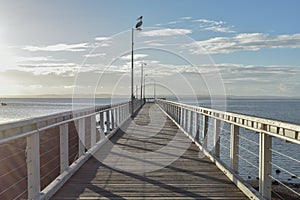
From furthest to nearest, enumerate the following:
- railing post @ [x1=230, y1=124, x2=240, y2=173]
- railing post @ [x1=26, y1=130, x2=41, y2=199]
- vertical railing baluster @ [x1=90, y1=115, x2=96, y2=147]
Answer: vertical railing baluster @ [x1=90, y1=115, x2=96, y2=147]
railing post @ [x1=230, y1=124, x2=240, y2=173]
railing post @ [x1=26, y1=130, x2=41, y2=199]

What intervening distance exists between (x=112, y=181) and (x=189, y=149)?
3.68 metres

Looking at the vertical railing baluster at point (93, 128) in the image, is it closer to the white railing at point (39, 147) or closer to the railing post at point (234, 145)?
the white railing at point (39, 147)

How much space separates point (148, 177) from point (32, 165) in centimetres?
226

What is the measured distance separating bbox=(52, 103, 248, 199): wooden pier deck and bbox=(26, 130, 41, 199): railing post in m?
0.55

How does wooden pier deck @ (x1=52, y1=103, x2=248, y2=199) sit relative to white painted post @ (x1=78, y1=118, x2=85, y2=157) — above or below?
below

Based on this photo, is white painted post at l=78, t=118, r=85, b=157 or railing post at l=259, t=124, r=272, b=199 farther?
white painted post at l=78, t=118, r=85, b=157

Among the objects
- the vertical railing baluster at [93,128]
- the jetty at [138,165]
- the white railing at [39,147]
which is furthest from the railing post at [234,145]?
the vertical railing baluster at [93,128]

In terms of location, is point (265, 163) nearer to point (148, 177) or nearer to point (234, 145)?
point (234, 145)

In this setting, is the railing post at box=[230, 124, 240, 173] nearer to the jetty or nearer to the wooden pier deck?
the jetty

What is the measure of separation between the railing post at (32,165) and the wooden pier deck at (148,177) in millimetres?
546

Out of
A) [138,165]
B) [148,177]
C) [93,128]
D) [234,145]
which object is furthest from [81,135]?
[234,145]

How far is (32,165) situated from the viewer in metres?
4.13

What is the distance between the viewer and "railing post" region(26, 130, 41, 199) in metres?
4.12

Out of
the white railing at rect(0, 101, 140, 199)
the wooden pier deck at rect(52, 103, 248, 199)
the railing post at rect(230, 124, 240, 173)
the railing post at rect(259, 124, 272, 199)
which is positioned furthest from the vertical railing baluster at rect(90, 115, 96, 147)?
the railing post at rect(259, 124, 272, 199)
